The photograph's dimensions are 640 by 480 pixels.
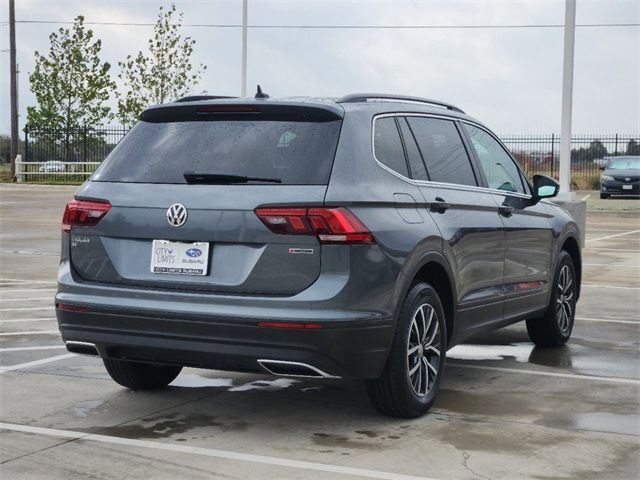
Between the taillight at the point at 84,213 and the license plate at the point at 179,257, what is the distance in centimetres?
40

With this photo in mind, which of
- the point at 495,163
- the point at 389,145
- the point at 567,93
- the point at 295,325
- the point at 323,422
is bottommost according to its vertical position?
the point at 323,422

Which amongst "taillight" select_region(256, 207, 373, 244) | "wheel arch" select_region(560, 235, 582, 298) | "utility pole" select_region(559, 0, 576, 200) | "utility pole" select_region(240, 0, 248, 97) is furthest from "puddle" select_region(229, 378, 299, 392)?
"utility pole" select_region(240, 0, 248, 97)

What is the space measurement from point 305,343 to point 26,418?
1.73 meters

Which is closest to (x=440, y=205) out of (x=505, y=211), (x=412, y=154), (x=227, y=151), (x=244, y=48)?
(x=412, y=154)

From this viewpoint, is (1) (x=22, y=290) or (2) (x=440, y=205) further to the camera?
(1) (x=22, y=290)

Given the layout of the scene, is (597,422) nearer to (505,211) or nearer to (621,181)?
(505,211)

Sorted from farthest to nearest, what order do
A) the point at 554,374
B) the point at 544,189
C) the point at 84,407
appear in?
the point at 544,189 → the point at 554,374 → the point at 84,407

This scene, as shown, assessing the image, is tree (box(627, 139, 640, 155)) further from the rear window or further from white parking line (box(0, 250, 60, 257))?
the rear window

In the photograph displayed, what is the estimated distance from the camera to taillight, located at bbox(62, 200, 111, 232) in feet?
19.5

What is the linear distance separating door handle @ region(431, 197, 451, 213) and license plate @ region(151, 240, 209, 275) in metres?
1.43

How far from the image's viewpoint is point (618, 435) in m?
5.81

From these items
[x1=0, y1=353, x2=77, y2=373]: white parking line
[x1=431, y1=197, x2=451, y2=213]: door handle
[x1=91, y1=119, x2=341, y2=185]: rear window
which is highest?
[x1=91, y1=119, x2=341, y2=185]: rear window

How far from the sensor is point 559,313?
866 cm

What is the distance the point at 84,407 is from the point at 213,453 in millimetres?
1302
